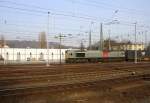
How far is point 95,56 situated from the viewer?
6056cm

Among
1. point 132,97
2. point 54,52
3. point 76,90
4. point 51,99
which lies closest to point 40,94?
point 51,99

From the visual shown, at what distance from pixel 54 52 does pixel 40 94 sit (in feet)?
220

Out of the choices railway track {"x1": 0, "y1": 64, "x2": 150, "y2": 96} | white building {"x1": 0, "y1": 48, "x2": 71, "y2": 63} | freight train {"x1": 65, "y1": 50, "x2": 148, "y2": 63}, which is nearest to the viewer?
railway track {"x1": 0, "y1": 64, "x2": 150, "y2": 96}

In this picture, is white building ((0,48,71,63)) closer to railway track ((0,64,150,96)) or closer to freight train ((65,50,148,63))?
freight train ((65,50,148,63))

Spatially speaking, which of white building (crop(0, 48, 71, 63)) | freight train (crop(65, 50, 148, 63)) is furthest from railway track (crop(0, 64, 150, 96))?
white building (crop(0, 48, 71, 63))

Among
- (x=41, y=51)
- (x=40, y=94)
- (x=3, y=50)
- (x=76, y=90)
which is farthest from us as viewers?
(x=41, y=51)

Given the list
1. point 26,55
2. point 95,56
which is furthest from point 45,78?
point 26,55

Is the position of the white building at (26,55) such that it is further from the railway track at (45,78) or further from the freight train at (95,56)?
the railway track at (45,78)

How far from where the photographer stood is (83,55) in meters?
58.5

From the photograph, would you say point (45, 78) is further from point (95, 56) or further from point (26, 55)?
point (26, 55)

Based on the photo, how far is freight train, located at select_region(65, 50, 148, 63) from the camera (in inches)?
2276

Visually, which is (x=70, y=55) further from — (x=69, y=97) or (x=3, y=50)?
(x=69, y=97)

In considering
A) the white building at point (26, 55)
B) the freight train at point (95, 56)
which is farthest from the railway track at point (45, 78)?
the white building at point (26, 55)

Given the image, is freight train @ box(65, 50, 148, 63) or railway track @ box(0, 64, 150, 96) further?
freight train @ box(65, 50, 148, 63)
